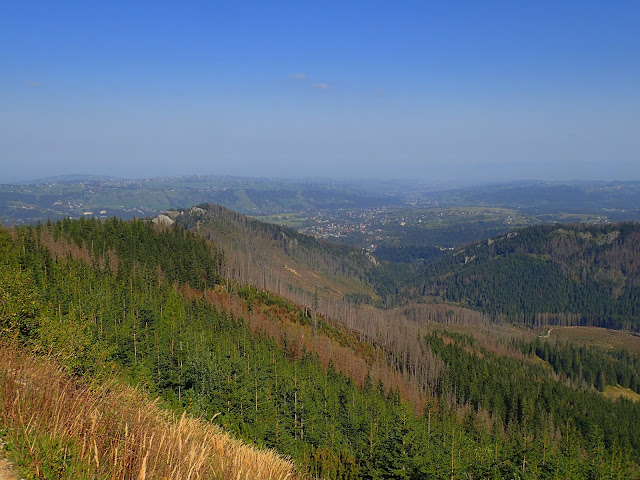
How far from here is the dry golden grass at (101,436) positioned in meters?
6.33

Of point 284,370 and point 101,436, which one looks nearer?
point 101,436

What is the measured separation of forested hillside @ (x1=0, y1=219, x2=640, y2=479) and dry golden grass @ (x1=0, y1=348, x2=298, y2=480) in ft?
18.3

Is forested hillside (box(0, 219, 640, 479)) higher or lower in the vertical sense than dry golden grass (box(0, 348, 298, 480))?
lower

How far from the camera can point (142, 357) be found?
39.3 metres

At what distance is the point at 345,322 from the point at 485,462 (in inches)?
3362

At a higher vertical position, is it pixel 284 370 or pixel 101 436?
pixel 101 436

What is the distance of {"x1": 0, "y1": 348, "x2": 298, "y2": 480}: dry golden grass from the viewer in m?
6.33

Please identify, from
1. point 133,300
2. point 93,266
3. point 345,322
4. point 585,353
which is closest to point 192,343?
point 133,300

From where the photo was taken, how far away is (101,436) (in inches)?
281

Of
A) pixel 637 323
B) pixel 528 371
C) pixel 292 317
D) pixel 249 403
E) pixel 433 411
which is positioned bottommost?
pixel 637 323

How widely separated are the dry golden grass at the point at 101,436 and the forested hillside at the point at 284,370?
557cm

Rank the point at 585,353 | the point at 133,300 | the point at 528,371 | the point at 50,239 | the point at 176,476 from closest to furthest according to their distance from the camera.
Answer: the point at 176,476 < the point at 133,300 < the point at 50,239 < the point at 528,371 < the point at 585,353

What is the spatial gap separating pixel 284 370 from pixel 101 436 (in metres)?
51.1

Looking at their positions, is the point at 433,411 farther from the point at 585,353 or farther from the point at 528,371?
the point at 585,353
